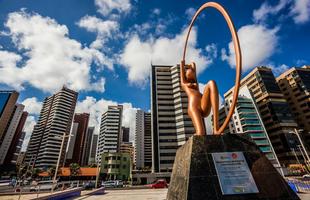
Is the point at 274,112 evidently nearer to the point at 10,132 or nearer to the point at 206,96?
the point at 206,96

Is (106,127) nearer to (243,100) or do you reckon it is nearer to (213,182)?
(243,100)

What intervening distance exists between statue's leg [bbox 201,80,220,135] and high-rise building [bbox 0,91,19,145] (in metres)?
101

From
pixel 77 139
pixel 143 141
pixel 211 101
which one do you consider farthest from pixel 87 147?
pixel 211 101

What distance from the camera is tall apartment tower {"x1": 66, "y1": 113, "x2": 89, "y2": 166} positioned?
97188 millimetres

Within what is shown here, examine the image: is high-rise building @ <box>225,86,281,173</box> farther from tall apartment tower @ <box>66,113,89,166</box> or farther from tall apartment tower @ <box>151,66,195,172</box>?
tall apartment tower @ <box>66,113,89,166</box>

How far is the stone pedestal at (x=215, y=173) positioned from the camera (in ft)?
13.3

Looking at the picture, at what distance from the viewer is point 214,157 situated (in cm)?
463

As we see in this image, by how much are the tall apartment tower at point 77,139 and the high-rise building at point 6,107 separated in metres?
29.7

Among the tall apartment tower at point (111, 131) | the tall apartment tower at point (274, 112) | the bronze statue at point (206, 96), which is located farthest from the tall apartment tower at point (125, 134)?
the bronze statue at point (206, 96)

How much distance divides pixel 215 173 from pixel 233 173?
43 centimetres

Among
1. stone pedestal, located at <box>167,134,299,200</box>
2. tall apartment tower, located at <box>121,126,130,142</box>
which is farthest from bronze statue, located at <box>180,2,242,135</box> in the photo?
tall apartment tower, located at <box>121,126,130,142</box>

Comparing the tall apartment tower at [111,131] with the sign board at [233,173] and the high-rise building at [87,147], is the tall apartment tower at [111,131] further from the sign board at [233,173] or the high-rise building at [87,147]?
the sign board at [233,173]

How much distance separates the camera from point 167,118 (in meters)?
61.3

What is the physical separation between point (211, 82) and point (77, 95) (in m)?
114
